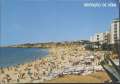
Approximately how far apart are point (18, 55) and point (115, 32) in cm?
181

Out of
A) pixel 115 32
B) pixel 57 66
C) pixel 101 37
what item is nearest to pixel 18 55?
pixel 57 66

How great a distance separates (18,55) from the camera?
10242 mm

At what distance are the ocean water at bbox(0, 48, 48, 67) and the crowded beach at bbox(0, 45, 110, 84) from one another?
8 centimetres

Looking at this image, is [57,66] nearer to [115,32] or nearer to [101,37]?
[101,37]

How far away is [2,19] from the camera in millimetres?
10062

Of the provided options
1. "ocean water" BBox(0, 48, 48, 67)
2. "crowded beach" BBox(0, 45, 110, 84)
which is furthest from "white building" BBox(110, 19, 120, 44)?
"ocean water" BBox(0, 48, 48, 67)

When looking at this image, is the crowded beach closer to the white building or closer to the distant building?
the distant building

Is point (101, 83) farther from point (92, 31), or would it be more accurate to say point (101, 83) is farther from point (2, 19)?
point (2, 19)

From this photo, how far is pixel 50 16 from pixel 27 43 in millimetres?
657

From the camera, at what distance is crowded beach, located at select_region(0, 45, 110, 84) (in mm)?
10266

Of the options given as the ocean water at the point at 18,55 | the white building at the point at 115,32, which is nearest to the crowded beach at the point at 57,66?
the ocean water at the point at 18,55

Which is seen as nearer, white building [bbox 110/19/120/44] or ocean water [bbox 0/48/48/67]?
ocean water [bbox 0/48/48/67]

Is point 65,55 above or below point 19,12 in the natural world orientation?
below

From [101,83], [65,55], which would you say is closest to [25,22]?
[65,55]
